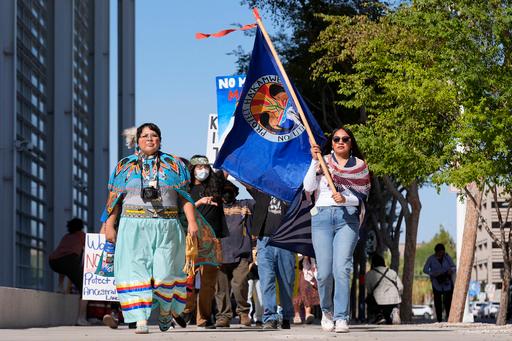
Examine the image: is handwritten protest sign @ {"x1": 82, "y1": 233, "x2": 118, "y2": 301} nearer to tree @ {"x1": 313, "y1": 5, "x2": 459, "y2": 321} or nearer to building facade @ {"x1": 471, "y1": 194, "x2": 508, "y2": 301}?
tree @ {"x1": 313, "y1": 5, "x2": 459, "y2": 321}

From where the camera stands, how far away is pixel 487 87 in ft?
62.0

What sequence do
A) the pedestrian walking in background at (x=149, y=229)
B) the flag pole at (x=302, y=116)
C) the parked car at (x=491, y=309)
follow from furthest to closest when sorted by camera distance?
the parked car at (x=491, y=309)
the flag pole at (x=302, y=116)
the pedestrian walking in background at (x=149, y=229)


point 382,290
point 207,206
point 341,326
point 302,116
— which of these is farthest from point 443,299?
point 341,326

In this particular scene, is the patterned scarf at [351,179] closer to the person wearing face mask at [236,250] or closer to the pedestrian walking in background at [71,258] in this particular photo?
the person wearing face mask at [236,250]

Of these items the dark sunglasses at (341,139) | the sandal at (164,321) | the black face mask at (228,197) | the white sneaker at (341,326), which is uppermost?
the dark sunglasses at (341,139)

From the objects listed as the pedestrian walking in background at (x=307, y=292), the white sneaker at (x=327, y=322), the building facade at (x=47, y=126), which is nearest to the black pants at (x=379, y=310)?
the pedestrian walking in background at (x=307, y=292)

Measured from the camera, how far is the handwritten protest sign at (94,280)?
16.9 meters

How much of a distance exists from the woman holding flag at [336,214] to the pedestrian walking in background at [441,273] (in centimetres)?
1328

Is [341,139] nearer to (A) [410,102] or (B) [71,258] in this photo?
(B) [71,258]

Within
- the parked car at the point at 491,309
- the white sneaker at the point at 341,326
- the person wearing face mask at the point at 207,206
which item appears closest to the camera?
the white sneaker at the point at 341,326

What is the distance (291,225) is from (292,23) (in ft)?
70.9

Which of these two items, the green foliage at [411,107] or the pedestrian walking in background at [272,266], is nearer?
the pedestrian walking in background at [272,266]

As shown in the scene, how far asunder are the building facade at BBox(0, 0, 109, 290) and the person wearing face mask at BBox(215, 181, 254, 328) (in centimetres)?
1086

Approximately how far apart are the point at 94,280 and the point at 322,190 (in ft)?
19.2
